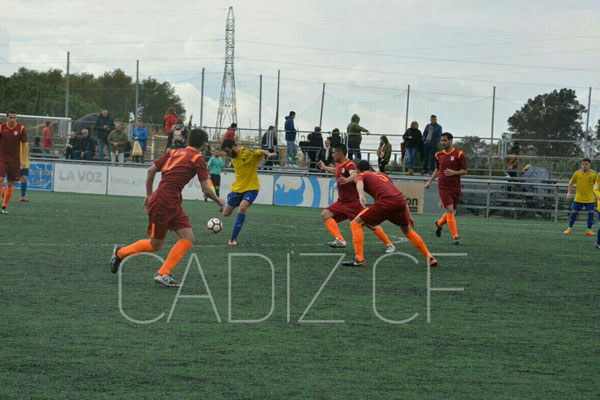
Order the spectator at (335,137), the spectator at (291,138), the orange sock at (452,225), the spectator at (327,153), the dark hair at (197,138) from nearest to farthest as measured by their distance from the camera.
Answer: the dark hair at (197,138) → the orange sock at (452,225) → the spectator at (327,153) → the spectator at (335,137) → the spectator at (291,138)

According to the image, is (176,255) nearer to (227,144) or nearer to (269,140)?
(227,144)

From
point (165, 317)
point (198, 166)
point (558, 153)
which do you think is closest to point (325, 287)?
point (198, 166)

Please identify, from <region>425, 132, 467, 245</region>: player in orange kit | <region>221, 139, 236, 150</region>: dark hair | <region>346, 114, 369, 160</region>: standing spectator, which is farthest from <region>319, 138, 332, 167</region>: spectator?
<region>221, 139, 236, 150</region>: dark hair

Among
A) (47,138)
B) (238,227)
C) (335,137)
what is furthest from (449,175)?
(47,138)

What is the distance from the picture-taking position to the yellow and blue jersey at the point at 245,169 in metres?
15.0

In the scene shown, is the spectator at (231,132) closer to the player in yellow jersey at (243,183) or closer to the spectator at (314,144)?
the spectator at (314,144)

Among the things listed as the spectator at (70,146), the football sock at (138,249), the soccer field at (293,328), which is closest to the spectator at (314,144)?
the spectator at (70,146)

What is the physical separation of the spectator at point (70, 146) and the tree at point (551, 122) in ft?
50.4

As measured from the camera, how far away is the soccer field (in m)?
5.87

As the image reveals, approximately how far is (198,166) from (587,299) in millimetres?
4685

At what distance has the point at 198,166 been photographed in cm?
982

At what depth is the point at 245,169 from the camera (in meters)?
15.1

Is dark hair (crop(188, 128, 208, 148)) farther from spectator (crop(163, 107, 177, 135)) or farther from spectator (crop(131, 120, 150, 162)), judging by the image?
spectator (crop(131, 120, 150, 162))

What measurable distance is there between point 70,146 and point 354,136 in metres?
11.1
